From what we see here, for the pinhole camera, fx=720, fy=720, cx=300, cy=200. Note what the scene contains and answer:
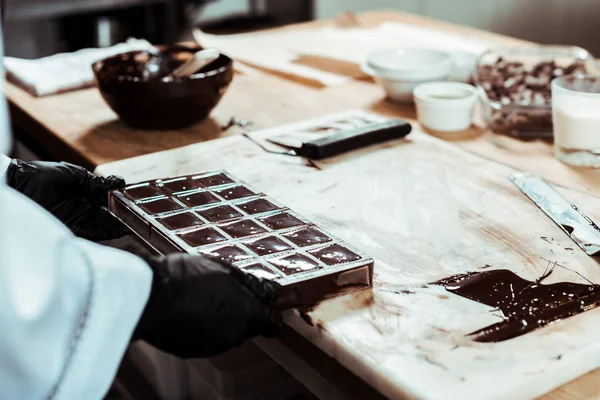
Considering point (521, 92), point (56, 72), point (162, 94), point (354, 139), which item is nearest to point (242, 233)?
point (354, 139)

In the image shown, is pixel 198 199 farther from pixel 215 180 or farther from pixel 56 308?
pixel 56 308

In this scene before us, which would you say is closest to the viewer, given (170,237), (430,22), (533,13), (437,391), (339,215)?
(437,391)

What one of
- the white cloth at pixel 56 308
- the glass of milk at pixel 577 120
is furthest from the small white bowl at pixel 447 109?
the white cloth at pixel 56 308

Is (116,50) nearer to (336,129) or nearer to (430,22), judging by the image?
(336,129)

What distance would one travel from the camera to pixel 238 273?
86cm

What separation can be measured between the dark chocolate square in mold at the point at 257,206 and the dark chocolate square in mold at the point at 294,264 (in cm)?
16

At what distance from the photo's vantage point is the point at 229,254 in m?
0.94

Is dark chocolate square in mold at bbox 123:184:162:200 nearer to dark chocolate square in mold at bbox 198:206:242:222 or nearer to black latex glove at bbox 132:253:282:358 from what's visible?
dark chocolate square in mold at bbox 198:206:242:222

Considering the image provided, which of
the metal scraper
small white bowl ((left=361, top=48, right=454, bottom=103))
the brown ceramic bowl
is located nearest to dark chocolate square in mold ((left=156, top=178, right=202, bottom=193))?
the brown ceramic bowl

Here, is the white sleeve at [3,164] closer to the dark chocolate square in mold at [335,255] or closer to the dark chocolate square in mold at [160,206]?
the dark chocolate square in mold at [160,206]

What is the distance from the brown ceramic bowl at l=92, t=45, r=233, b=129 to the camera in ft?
4.68

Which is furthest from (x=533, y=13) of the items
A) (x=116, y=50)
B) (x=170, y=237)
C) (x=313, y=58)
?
(x=170, y=237)

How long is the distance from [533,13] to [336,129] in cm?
266

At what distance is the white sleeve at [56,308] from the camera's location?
2.42 feet
